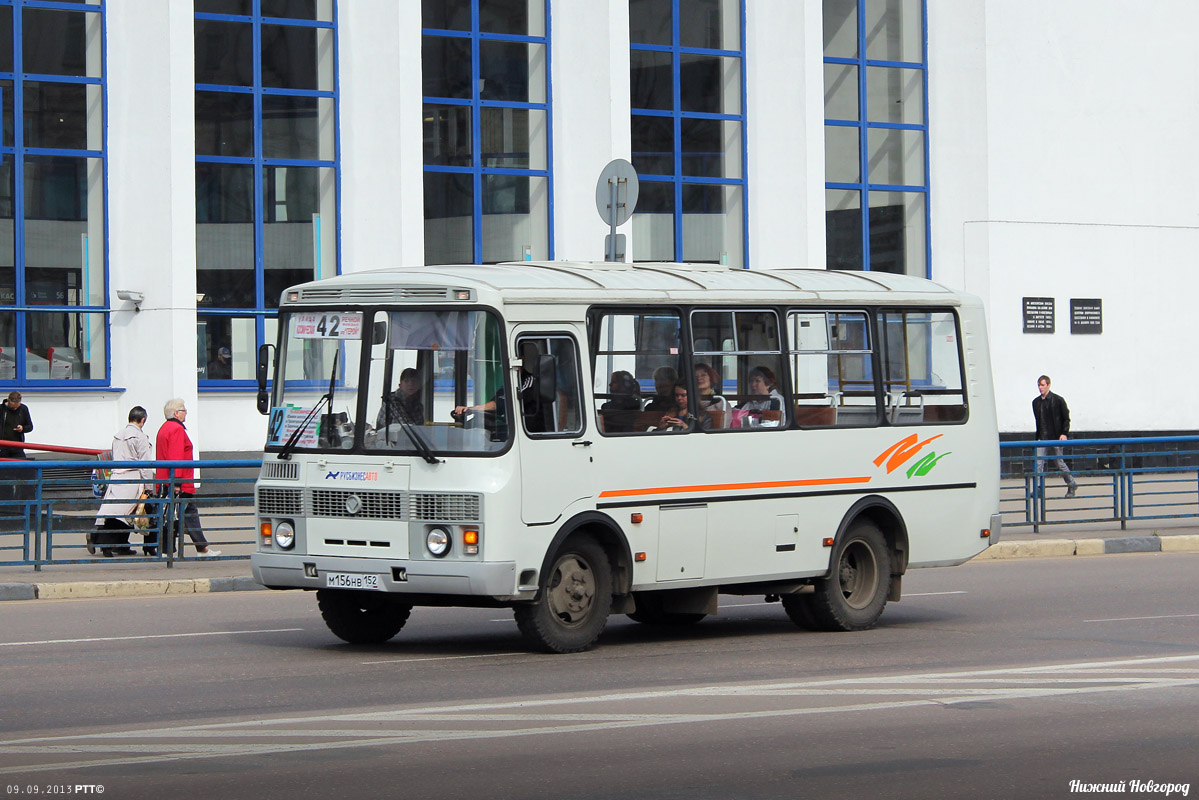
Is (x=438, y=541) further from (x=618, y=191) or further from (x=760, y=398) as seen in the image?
(x=618, y=191)

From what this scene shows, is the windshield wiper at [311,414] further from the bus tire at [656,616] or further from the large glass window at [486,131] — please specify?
the large glass window at [486,131]

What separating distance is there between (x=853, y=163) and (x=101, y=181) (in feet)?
44.7

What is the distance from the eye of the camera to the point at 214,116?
26516 mm

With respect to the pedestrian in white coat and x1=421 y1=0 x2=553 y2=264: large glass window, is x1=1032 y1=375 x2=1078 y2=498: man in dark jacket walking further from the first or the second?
the pedestrian in white coat

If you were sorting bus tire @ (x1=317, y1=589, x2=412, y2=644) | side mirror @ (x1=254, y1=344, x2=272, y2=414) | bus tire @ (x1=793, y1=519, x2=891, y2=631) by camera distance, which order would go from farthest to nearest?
bus tire @ (x1=793, y1=519, x2=891, y2=631) < bus tire @ (x1=317, y1=589, x2=412, y2=644) < side mirror @ (x1=254, y1=344, x2=272, y2=414)

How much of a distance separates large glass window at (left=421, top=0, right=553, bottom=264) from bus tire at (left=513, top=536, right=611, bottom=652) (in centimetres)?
Result: 1649

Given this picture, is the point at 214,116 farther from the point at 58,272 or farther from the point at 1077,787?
the point at 1077,787

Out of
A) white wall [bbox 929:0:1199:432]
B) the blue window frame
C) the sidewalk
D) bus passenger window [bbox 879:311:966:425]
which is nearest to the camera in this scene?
bus passenger window [bbox 879:311:966:425]

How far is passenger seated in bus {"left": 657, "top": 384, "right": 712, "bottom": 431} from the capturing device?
12.3 m

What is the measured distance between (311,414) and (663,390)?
8.17 ft

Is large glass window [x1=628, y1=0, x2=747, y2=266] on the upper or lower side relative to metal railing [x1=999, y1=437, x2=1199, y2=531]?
upper

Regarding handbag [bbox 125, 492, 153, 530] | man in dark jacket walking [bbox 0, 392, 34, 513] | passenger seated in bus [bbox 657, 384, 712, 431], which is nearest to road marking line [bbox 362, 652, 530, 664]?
passenger seated in bus [bbox 657, 384, 712, 431]

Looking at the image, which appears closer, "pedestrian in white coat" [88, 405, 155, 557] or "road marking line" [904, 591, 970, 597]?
"road marking line" [904, 591, 970, 597]

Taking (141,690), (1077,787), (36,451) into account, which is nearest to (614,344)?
(141,690)
